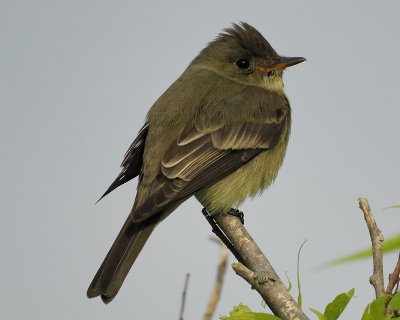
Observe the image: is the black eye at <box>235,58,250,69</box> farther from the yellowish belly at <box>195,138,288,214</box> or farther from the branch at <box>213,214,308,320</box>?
the branch at <box>213,214,308,320</box>

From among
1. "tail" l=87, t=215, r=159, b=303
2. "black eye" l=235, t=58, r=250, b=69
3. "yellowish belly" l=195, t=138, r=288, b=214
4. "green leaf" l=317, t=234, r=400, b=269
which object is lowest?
"green leaf" l=317, t=234, r=400, b=269

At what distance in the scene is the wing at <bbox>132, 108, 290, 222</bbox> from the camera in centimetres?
515

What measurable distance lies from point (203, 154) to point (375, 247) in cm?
299

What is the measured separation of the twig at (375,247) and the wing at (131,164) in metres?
3.15

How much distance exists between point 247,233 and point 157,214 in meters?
1.12

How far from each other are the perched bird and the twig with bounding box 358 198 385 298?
7.66ft

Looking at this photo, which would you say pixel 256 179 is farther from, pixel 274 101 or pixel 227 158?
pixel 274 101

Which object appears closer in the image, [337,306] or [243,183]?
[337,306]

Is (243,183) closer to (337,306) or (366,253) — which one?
(337,306)

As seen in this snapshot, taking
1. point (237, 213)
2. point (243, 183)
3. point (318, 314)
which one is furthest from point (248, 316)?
point (243, 183)

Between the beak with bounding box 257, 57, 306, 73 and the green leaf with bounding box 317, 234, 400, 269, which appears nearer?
the green leaf with bounding box 317, 234, 400, 269

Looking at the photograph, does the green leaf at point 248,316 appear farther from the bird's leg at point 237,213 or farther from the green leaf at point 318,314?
the bird's leg at point 237,213

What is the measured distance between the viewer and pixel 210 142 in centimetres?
568

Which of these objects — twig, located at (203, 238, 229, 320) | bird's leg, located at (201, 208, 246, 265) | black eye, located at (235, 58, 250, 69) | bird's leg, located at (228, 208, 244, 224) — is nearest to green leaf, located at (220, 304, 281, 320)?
twig, located at (203, 238, 229, 320)
